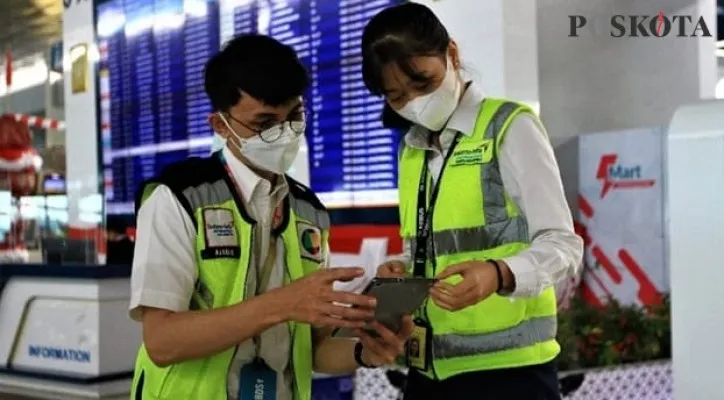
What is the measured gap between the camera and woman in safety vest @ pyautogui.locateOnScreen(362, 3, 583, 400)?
57.9 inches

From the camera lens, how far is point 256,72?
5.07 feet

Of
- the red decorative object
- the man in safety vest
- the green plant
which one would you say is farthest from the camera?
the red decorative object

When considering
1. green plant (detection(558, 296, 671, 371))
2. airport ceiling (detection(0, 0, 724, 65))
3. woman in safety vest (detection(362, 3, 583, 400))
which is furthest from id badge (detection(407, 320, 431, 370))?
airport ceiling (detection(0, 0, 724, 65))

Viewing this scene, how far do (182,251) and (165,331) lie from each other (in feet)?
0.44

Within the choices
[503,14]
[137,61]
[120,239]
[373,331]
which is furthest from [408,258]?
[137,61]

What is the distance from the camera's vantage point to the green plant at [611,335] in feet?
10.3

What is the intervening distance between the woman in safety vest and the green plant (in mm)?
1613

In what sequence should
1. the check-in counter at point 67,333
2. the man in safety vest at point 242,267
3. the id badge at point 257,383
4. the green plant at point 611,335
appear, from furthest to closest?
the check-in counter at point 67,333 → the green plant at point 611,335 → the id badge at point 257,383 → the man in safety vest at point 242,267

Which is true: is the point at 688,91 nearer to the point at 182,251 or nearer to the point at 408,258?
the point at 408,258

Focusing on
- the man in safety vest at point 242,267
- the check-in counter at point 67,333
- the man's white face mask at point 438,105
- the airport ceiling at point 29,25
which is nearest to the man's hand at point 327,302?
the man in safety vest at point 242,267

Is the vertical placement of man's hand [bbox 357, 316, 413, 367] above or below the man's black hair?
below

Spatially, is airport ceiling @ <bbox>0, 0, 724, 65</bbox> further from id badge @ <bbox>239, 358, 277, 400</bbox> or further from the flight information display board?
id badge @ <bbox>239, 358, 277, 400</bbox>

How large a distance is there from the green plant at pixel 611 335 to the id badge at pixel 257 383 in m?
1.74

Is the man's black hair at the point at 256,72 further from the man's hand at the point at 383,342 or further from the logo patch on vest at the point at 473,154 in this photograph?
the man's hand at the point at 383,342
